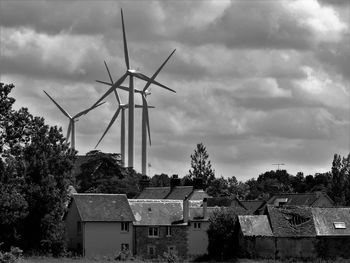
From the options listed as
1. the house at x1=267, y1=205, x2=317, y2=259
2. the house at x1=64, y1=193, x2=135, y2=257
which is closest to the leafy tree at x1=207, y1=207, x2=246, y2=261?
the house at x1=267, y1=205, x2=317, y2=259

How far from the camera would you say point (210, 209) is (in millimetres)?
106500

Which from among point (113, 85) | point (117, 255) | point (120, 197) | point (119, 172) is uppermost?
point (113, 85)

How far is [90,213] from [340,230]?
1000 inches

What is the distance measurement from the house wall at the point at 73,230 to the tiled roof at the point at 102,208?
98 centimetres

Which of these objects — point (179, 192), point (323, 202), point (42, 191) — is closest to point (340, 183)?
point (323, 202)

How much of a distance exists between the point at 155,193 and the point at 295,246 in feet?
154

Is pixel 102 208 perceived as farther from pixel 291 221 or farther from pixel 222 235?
pixel 291 221

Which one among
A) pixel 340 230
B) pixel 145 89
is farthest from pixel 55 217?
pixel 145 89

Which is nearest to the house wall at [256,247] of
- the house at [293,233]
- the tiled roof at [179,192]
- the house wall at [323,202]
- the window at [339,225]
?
the house at [293,233]

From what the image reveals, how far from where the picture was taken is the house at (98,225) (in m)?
98.4

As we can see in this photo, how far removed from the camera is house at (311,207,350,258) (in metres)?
96.2

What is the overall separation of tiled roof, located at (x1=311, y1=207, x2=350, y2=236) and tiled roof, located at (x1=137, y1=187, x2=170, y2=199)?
40.4 meters

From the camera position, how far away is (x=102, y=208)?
101 meters

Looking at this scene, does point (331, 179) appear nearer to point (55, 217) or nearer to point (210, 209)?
point (210, 209)
